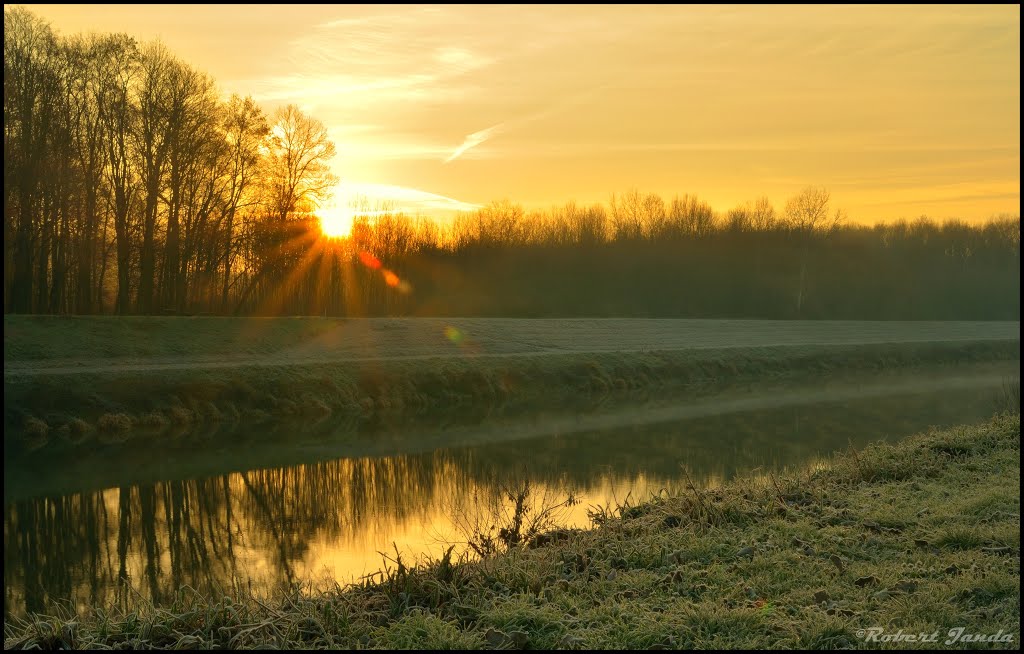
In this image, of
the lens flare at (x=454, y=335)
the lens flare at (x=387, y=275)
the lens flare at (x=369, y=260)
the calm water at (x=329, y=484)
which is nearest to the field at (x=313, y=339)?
the lens flare at (x=454, y=335)

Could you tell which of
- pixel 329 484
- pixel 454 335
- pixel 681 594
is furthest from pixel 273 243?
pixel 681 594

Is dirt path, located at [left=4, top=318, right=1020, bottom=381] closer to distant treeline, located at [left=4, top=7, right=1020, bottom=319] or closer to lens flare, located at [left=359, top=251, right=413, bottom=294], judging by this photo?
distant treeline, located at [left=4, top=7, right=1020, bottom=319]

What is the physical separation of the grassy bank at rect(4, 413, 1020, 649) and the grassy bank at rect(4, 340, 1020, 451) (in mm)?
13855

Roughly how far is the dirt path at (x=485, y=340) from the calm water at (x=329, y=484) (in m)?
5.25

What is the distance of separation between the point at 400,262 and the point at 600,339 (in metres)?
24.2

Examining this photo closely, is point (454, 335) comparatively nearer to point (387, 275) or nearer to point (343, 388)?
point (343, 388)

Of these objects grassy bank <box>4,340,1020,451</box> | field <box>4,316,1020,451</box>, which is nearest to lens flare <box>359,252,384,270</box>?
field <box>4,316,1020,451</box>

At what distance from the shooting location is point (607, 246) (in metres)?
69.6

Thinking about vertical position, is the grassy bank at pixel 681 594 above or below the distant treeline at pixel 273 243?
below

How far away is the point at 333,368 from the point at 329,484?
1079cm

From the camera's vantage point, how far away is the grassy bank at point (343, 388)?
19.1 meters

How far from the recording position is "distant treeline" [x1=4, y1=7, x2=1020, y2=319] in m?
29.6

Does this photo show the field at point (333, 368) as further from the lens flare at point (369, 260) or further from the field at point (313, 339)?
the lens flare at point (369, 260)

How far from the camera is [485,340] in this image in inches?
1283
